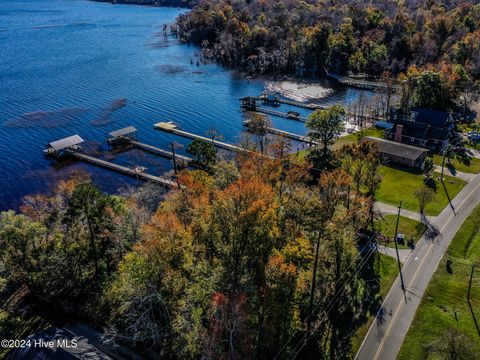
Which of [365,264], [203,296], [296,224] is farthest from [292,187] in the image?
[203,296]

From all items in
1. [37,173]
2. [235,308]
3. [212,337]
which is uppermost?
[235,308]

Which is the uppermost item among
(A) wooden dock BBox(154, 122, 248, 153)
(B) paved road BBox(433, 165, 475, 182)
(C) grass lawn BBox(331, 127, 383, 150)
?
(C) grass lawn BBox(331, 127, 383, 150)

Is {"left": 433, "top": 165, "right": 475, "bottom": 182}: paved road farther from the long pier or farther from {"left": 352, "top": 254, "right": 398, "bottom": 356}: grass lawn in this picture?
the long pier

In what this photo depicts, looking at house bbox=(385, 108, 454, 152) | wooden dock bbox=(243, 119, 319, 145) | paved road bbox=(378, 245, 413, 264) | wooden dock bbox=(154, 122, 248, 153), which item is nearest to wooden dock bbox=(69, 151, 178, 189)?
wooden dock bbox=(154, 122, 248, 153)

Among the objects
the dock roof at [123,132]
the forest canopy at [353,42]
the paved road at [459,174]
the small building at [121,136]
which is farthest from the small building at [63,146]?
the forest canopy at [353,42]

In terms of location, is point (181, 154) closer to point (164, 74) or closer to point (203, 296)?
point (203, 296)

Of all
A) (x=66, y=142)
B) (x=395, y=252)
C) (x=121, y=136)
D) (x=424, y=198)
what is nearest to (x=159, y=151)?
(x=121, y=136)

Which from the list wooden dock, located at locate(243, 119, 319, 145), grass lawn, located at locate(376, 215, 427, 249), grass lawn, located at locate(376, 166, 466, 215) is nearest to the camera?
grass lawn, located at locate(376, 215, 427, 249)
